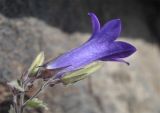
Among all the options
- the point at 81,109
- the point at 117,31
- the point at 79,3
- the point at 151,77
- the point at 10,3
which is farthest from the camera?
the point at 151,77

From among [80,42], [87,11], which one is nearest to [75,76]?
[80,42]

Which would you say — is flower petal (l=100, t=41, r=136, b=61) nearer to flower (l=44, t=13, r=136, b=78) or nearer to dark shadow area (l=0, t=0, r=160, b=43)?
flower (l=44, t=13, r=136, b=78)

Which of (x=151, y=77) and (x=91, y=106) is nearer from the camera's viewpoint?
(x=91, y=106)

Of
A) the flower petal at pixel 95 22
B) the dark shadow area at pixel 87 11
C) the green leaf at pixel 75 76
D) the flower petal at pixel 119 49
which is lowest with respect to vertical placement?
the flower petal at pixel 119 49

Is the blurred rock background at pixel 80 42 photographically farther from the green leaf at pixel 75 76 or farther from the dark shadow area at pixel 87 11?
the green leaf at pixel 75 76

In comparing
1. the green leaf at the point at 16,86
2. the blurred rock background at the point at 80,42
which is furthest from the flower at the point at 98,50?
the blurred rock background at the point at 80,42

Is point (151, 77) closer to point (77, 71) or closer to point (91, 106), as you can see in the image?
point (91, 106)

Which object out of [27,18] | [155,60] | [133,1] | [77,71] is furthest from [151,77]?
[77,71]
